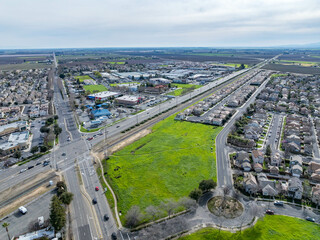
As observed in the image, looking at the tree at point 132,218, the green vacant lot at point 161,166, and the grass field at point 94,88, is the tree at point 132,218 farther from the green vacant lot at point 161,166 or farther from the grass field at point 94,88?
the grass field at point 94,88

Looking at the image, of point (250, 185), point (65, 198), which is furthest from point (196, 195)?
point (65, 198)

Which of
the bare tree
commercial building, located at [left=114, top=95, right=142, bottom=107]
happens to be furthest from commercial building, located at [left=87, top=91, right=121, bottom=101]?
the bare tree

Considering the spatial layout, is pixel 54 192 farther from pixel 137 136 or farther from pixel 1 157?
pixel 137 136

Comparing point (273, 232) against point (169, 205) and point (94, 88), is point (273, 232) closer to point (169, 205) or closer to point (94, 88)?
point (169, 205)

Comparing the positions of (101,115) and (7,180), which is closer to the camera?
(7,180)

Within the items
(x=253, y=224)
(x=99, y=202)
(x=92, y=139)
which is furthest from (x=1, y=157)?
(x=253, y=224)

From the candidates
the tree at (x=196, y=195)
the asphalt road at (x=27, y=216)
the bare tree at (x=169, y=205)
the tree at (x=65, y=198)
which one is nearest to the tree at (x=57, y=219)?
the tree at (x=65, y=198)
